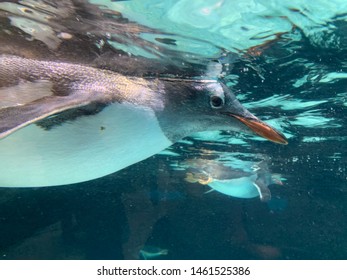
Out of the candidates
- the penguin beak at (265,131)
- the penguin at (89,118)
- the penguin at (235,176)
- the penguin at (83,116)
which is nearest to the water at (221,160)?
the penguin at (235,176)

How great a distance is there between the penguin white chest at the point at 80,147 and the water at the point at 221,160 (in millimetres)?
2103

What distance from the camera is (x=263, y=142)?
42.2ft

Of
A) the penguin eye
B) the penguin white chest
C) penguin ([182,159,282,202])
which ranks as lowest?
penguin ([182,159,282,202])

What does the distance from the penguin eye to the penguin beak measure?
269 millimetres

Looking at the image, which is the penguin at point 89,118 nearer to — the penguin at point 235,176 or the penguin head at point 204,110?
the penguin head at point 204,110

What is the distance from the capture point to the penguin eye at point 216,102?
11.2 feet

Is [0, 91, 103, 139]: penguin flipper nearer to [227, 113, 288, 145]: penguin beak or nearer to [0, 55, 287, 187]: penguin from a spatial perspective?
[0, 55, 287, 187]: penguin

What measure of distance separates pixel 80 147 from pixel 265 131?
170cm

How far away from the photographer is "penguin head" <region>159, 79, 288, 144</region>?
332 centimetres

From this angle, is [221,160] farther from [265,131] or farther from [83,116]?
[83,116]

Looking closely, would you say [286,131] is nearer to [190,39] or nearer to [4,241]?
[190,39]

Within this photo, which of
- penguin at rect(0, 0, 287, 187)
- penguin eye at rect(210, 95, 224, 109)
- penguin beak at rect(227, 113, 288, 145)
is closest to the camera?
penguin at rect(0, 0, 287, 187)

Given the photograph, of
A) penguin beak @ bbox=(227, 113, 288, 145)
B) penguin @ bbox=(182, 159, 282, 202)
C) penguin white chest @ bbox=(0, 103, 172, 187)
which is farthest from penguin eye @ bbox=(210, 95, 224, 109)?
penguin @ bbox=(182, 159, 282, 202)
